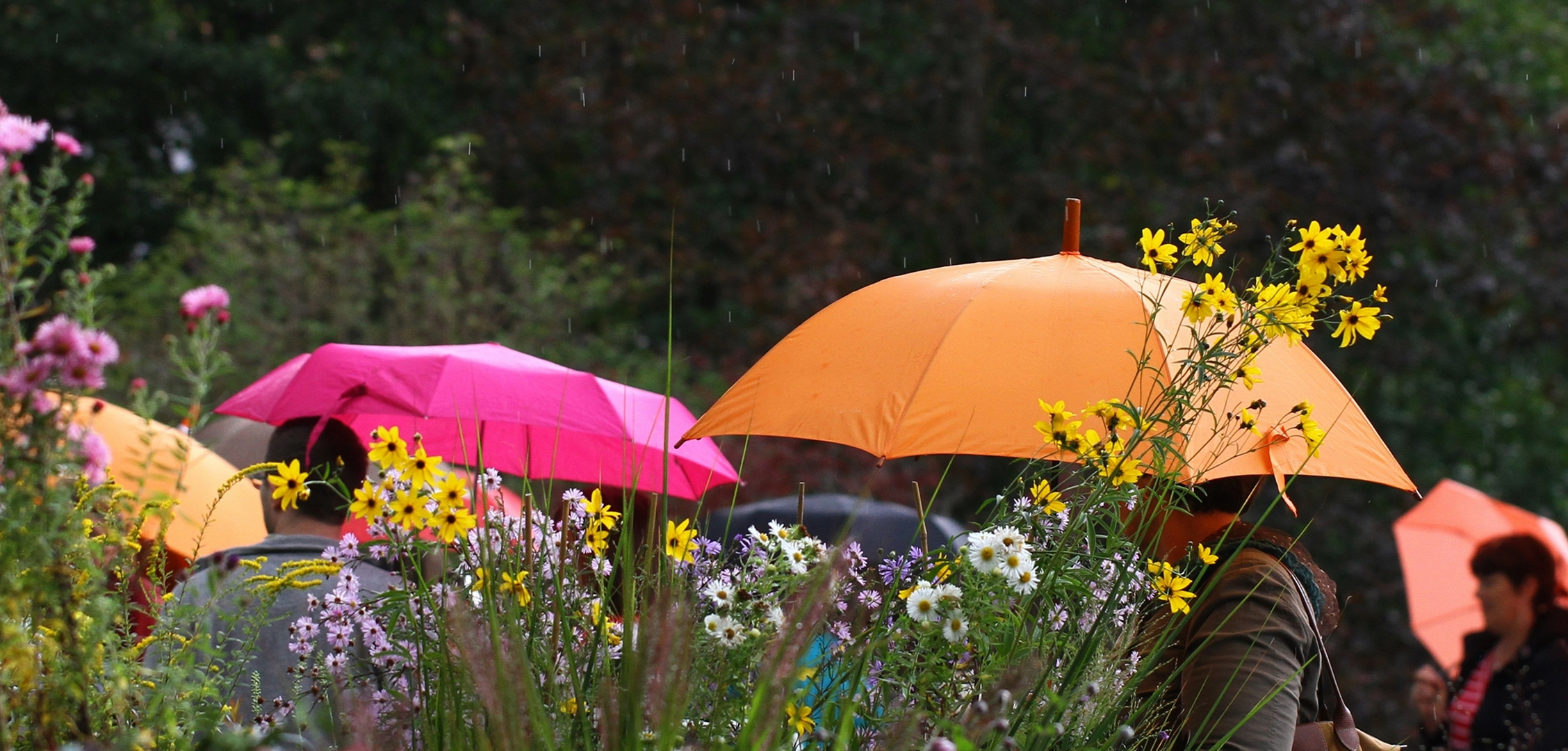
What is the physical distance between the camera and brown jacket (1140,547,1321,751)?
232cm

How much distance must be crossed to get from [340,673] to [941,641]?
0.86 meters

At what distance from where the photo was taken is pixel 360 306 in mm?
10312

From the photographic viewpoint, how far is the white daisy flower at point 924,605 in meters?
1.94

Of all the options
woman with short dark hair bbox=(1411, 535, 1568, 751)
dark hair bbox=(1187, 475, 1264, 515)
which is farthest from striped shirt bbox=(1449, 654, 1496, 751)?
dark hair bbox=(1187, 475, 1264, 515)

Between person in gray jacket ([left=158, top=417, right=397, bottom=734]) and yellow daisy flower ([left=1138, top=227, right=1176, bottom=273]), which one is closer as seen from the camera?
person in gray jacket ([left=158, top=417, right=397, bottom=734])

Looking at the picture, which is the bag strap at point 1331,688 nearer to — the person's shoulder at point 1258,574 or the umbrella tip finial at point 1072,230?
the person's shoulder at point 1258,574

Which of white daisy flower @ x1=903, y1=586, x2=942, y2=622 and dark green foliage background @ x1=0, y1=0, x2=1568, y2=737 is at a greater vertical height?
dark green foliage background @ x1=0, y1=0, x2=1568, y2=737

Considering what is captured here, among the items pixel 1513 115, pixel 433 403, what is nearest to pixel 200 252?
pixel 433 403

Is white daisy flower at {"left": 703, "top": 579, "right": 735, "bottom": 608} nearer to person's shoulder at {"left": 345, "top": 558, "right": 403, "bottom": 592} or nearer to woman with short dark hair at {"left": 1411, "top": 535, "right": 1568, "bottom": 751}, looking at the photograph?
person's shoulder at {"left": 345, "top": 558, "right": 403, "bottom": 592}

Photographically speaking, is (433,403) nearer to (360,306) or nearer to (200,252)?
(360,306)

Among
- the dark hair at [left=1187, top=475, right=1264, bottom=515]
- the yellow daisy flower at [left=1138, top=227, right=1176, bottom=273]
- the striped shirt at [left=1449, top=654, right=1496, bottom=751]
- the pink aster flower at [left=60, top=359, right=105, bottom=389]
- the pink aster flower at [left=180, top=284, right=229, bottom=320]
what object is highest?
the yellow daisy flower at [left=1138, top=227, right=1176, bottom=273]

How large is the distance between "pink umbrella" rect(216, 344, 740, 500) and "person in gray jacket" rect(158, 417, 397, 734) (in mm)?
151

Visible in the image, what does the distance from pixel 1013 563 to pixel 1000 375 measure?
35.7 inches

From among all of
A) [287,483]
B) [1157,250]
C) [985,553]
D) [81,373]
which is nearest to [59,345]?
[81,373]
